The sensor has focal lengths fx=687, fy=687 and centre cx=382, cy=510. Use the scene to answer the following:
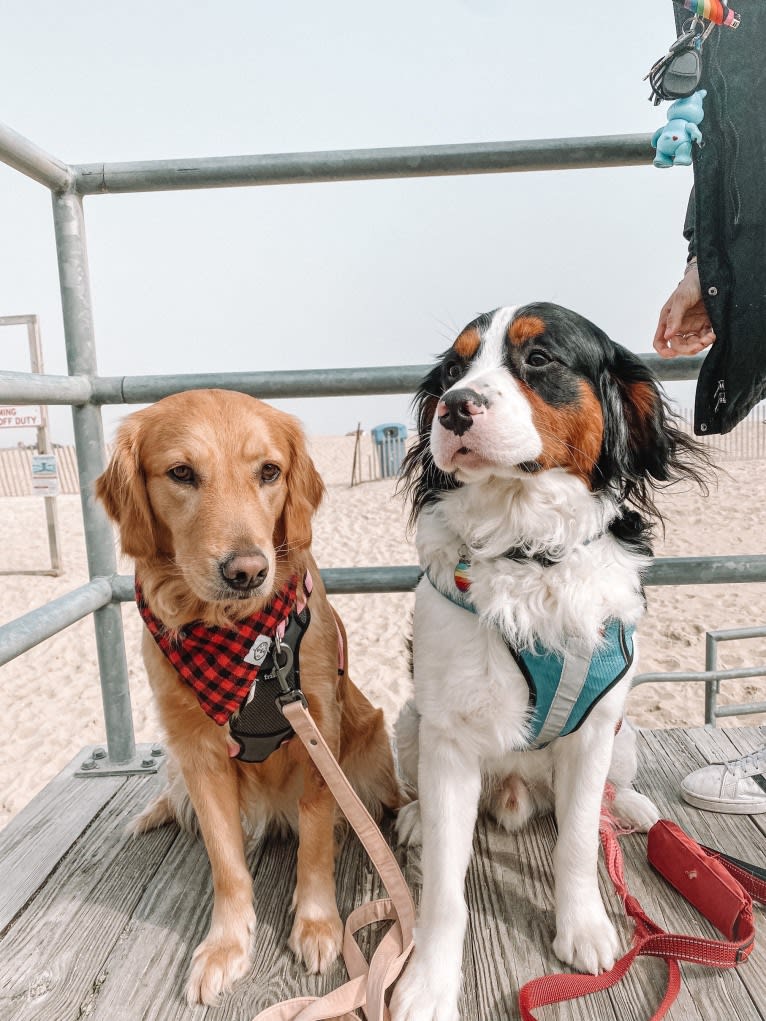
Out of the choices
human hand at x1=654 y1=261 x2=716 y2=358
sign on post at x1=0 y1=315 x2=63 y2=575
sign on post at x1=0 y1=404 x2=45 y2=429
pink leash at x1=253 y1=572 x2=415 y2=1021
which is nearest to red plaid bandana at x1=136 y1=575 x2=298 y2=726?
pink leash at x1=253 y1=572 x2=415 y2=1021

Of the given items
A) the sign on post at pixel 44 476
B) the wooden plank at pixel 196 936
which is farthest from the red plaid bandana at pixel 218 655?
the sign on post at pixel 44 476

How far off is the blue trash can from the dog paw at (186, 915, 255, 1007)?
24.2 metres

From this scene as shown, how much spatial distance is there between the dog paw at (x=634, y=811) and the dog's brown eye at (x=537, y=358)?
1.15 metres

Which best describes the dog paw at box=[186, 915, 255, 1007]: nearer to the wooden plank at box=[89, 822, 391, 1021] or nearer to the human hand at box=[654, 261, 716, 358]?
the wooden plank at box=[89, 822, 391, 1021]

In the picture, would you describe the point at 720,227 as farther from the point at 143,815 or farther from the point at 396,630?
the point at 396,630

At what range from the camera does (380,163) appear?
5.89ft

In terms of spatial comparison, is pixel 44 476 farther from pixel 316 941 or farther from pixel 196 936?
pixel 316 941

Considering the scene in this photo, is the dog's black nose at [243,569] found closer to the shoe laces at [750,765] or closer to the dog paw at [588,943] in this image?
the dog paw at [588,943]

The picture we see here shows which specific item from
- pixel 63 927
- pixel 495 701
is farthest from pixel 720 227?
pixel 63 927

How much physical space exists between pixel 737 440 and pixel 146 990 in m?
29.9

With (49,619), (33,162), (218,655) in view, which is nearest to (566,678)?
(218,655)

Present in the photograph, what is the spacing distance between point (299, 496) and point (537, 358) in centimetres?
66

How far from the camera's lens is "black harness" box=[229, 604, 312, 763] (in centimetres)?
150

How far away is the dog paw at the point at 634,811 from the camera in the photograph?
1741 mm
